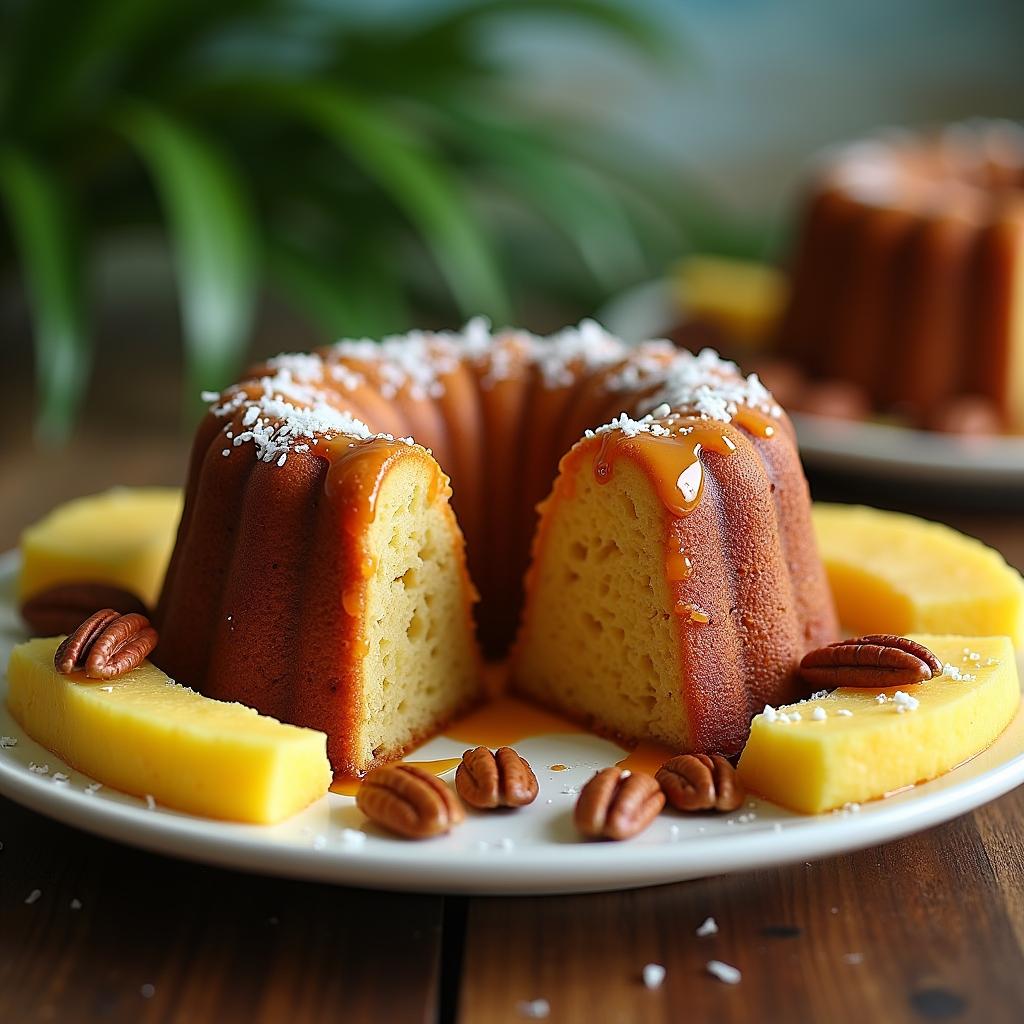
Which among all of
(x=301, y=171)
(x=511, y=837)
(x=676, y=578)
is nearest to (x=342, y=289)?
(x=301, y=171)

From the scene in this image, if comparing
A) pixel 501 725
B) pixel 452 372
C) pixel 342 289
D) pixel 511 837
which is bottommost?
pixel 342 289

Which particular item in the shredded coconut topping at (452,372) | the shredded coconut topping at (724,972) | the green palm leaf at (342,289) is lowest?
the green palm leaf at (342,289)

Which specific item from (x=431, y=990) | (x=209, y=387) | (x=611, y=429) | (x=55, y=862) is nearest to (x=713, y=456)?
(x=611, y=429)

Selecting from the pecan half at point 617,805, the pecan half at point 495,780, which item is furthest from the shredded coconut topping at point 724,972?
the pecan half at point 495,780

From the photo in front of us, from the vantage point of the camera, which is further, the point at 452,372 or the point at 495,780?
the point at 452,372

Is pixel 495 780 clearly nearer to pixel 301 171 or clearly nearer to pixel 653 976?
pixel 653 976

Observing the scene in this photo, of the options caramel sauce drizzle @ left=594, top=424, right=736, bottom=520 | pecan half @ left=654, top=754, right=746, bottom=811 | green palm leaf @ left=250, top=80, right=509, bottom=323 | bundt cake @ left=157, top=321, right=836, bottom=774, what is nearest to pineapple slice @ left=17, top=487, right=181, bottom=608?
bundt cake @ left=157, top=321, right=836, bottom=774

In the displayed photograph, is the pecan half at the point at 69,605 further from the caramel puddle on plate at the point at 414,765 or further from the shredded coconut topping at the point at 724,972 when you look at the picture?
the shredded coconut topping at the point at 724,972
